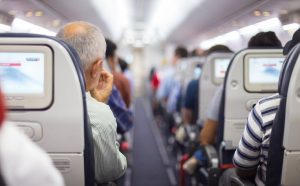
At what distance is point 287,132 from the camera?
1996 millimetres

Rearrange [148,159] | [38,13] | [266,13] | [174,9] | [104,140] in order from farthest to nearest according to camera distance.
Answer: [174,9] → [148,159] → [266,13] → [38,13] → [104,140]

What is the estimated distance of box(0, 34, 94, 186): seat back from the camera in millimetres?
1836

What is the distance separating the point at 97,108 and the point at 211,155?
1732mm

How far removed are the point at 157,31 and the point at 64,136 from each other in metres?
13.3

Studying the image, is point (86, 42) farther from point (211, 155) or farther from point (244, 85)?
point (211, 155)

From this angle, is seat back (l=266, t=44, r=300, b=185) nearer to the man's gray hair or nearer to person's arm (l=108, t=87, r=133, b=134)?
the man's gray hair

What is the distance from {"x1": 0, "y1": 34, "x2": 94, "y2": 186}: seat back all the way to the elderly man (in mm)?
226

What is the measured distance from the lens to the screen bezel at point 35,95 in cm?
183

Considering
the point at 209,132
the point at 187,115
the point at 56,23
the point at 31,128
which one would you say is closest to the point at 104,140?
the point at 31,128

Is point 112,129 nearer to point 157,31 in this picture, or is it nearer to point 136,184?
point 136,184

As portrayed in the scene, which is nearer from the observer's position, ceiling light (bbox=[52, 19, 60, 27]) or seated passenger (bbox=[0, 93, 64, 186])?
seated passenger (bbox=[0, 93, 64, 186])

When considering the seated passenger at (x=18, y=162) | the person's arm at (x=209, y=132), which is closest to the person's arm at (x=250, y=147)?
the person's arm at (x=209, y=132)

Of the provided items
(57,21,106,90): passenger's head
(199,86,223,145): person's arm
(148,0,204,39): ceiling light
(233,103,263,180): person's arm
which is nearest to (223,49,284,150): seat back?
(199,86,223,145): person's arm

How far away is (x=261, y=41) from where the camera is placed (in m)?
3.24
